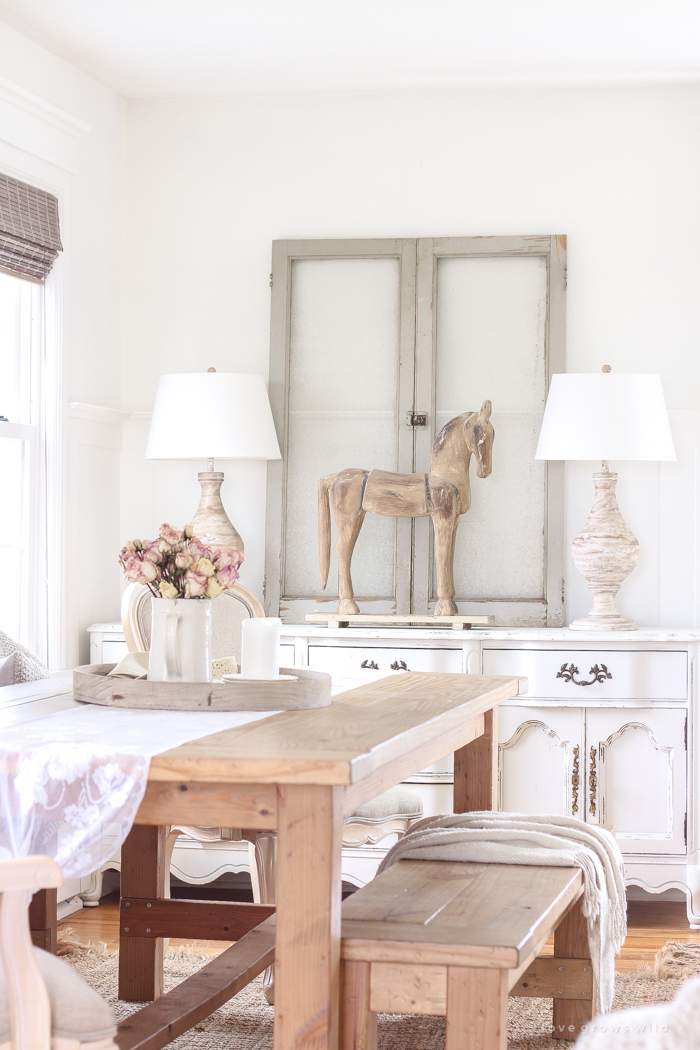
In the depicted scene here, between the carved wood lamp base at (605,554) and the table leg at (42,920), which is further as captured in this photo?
the carved wood lamp base at (605,554)

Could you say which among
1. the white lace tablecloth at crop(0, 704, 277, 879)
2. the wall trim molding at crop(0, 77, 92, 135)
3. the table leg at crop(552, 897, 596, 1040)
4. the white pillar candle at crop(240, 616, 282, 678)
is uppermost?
the wall trim molding at crop(0, 77, 92, 135)

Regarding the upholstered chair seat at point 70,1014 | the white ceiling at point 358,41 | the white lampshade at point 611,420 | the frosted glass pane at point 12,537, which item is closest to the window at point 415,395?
the white lampshade at point 611,420

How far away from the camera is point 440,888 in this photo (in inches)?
82.3

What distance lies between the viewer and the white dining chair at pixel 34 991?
1437 mm

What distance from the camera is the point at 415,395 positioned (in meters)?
4.11

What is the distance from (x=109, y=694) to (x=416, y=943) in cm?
73

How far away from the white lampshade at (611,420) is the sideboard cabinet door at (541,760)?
0.87 meters

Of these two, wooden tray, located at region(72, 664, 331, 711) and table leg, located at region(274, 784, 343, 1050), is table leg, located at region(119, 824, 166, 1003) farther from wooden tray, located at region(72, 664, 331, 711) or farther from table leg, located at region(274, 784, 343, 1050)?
table leg, located at region(274, 784, 343, 1050)

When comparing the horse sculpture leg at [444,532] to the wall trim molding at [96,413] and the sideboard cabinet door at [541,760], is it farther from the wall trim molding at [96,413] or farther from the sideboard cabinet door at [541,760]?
the wall trim molding at [96,413]

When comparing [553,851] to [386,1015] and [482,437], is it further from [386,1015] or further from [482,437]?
[482,437]

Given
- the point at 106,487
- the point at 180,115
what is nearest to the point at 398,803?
the point at 106,487

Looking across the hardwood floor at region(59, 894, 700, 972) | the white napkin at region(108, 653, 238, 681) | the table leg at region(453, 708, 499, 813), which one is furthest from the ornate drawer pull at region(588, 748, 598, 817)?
the white napkin at region(108, 653, 238, 681)

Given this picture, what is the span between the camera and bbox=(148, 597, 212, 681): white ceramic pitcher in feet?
6.98

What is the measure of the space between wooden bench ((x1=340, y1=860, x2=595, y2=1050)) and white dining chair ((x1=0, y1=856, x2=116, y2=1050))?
39cm
